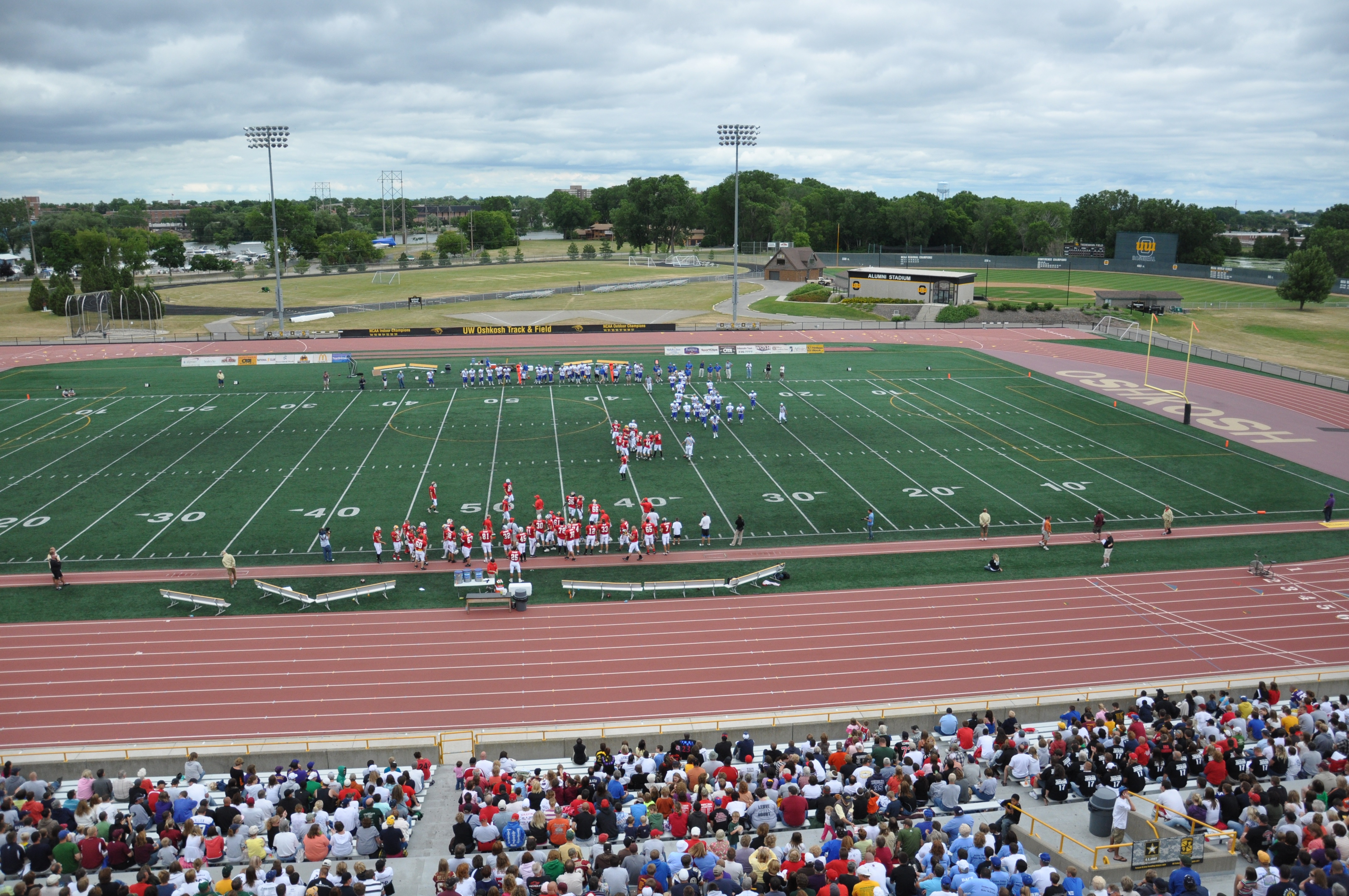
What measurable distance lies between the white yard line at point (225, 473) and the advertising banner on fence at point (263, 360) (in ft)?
24.5

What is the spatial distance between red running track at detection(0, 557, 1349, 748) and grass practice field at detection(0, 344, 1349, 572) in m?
4.51

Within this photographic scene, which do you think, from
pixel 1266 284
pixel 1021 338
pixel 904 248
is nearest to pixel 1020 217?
pixel 904 248

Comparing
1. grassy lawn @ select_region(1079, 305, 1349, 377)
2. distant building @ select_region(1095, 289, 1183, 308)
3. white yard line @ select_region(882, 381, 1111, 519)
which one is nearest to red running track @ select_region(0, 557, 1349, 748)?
white yard line @ select_region(882, 381, 1111, 519)

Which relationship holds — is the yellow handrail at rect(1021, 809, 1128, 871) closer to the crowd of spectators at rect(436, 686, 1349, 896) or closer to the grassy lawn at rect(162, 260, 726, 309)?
the crowd of spectators at rect(436, 686, 1349, 896)

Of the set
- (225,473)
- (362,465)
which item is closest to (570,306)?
(362,465)

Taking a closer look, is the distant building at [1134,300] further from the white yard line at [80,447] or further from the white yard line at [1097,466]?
the white yard line at [80,447]

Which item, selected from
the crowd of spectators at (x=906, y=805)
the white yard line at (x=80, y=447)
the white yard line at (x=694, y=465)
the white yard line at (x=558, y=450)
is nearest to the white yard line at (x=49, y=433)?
the white yard line at (x=80, y=447)

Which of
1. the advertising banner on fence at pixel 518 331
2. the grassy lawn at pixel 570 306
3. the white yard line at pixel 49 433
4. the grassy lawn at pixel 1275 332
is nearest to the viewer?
the white yard line at pixel 49 433

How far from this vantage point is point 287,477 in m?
32.4

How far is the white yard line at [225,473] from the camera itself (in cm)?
2708

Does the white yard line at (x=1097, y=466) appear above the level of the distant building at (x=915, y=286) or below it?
below

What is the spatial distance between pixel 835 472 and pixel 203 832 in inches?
986

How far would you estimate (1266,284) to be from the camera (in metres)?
100

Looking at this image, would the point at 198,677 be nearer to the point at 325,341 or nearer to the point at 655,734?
the point at 655,734
